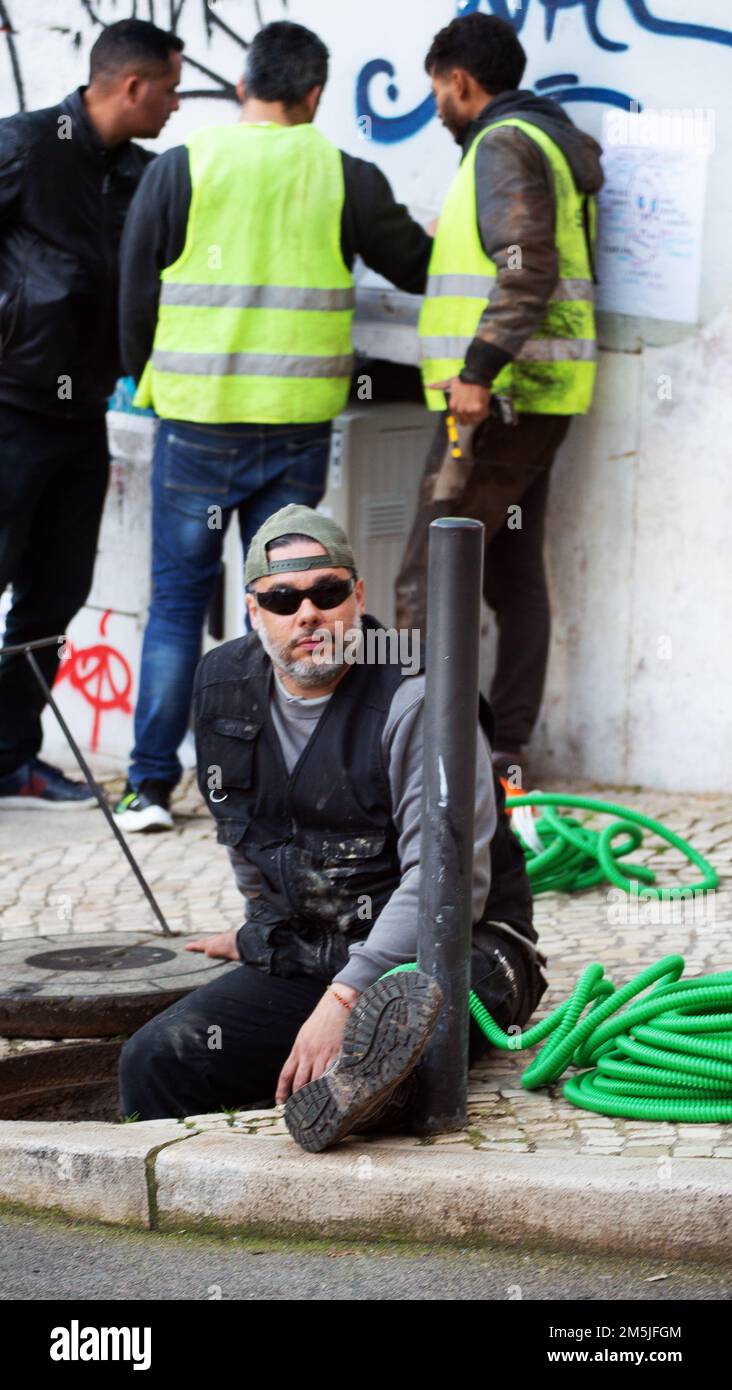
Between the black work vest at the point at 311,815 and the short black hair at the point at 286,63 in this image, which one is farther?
the short black hair at the point at 286,63

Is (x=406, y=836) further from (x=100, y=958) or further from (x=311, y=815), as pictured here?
(x=100, y=958)

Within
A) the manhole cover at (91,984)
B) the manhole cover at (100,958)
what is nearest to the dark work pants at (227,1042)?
the manhole cover at (91,984)

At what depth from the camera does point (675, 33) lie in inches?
270

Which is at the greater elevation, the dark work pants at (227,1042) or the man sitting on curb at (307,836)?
the man sitting on curb at (307,836)

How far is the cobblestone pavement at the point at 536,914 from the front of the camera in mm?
4105

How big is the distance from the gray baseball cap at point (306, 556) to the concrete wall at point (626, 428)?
2793 mm

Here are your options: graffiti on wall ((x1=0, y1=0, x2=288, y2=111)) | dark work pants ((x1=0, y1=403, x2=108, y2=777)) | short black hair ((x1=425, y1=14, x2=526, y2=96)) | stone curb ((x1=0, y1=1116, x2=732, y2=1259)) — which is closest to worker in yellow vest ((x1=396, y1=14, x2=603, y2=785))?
short black hair ((x1=425, y1=14, x2=526, y2=96))

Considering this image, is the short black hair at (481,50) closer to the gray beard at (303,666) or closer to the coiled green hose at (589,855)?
the coiled green hose at (589,855)

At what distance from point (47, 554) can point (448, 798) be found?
3.46m

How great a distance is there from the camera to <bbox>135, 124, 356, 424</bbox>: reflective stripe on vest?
6.57m
